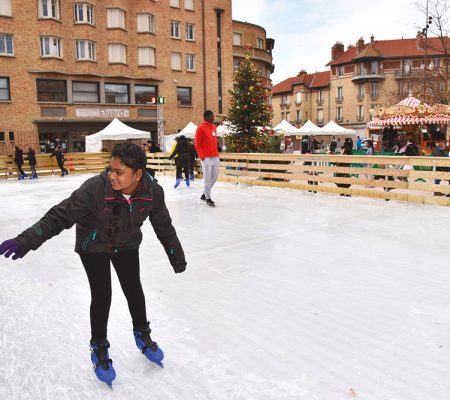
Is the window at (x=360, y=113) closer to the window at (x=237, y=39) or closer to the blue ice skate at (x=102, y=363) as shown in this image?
the window at (x=237, y=39)

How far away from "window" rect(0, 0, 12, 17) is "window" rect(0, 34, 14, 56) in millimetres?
1302

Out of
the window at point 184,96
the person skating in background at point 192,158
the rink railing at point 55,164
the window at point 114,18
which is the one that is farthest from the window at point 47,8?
the person skating in background at point 192,158

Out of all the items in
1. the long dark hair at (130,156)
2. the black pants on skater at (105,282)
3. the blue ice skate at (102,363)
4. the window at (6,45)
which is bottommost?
the blue ice skate at (102,363)

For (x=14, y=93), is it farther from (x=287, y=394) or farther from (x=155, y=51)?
(x=287, y=394)

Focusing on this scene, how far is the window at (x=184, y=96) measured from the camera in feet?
106

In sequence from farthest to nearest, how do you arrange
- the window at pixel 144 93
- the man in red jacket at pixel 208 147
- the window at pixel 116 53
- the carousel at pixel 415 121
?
the window at pixel 144 93, the window at pixel 116 53, the carousel at pixel 415 121, the man in red jacket at pixel 208 147

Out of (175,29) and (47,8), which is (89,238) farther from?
(175,29)

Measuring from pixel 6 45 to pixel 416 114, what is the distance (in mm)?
23051

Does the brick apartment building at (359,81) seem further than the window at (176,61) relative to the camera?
Yes

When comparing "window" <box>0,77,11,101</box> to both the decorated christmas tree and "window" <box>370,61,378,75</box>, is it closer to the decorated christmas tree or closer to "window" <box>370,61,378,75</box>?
the decorated christmas tree

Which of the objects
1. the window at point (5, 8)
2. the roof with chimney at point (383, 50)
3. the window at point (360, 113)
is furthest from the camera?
the window at point (360, 113)

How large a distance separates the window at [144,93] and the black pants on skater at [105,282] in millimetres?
29200

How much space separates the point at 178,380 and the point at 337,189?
8.15 metres

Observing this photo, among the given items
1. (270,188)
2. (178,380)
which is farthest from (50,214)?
(270,188)
